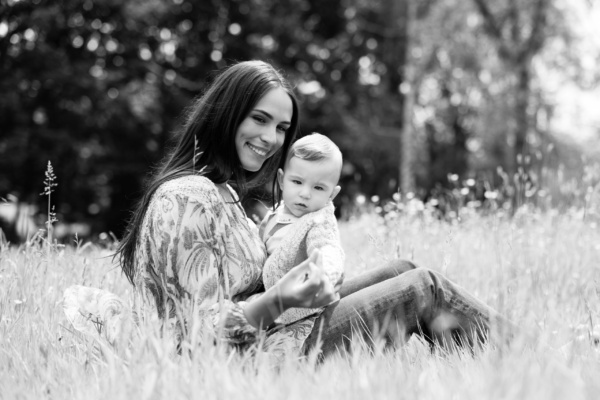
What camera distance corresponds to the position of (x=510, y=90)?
13648 mm

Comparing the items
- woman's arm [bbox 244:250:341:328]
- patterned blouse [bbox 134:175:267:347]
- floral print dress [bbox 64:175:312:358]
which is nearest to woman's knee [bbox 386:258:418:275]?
floral print dress [bbox 64:175:312:358]

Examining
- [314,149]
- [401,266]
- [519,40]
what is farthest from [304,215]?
[519,40]

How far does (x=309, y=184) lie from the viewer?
262 centimetres

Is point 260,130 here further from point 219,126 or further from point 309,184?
point 309,184

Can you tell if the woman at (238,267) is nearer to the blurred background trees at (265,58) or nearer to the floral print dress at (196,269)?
the floral print dress at (196,269)

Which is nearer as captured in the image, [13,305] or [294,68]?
[13,305]

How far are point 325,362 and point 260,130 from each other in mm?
1080

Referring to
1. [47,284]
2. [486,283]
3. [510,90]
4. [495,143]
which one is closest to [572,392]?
[486,283]

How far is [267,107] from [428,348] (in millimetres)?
1180

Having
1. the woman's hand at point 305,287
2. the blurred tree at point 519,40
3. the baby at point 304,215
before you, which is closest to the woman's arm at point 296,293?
the woman's hand at point 305,287

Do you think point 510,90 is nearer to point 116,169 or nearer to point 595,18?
point 595,18

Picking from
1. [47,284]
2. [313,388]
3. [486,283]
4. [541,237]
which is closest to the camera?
[313,388]

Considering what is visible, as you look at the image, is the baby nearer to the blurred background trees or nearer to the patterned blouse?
the patterned blouse

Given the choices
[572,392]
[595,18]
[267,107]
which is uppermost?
[595,18]
